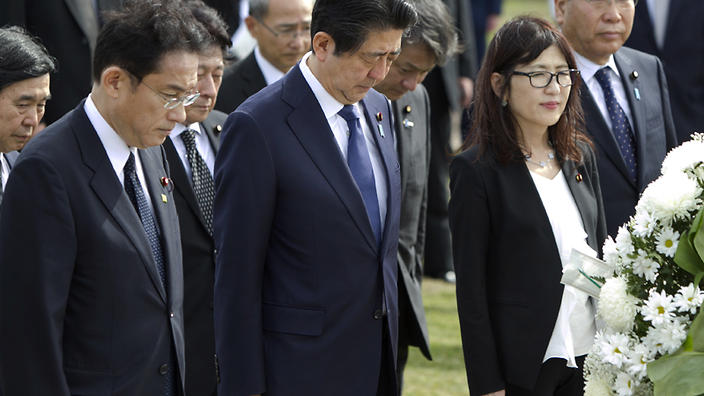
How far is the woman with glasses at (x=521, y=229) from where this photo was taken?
3.42 meters

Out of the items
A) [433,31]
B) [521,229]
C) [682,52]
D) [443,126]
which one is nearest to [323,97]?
[521,229]

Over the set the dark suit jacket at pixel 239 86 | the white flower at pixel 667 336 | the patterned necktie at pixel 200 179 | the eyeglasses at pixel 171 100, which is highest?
the eyeglasses at pixel 171 100

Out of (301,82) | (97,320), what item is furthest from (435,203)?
(97,320)

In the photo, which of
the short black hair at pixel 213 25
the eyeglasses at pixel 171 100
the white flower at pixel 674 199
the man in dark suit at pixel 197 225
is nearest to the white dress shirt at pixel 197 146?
the man in dark suit at pixel 197 225

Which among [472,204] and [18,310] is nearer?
[18,310]

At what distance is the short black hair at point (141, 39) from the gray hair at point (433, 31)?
1382 mm

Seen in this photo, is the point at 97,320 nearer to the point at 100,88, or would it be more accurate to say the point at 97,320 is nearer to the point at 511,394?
the point at 100,88

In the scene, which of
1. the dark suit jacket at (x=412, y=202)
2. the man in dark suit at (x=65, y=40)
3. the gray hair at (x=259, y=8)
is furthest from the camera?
the man in dark suit at (x=65, y=40)

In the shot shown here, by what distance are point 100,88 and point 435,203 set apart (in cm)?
493

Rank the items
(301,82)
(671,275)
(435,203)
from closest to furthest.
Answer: (671,275), (301,82), (435,203)

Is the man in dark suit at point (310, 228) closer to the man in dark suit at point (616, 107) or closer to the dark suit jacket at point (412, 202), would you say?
the dark suit jacket at point (412, 202)

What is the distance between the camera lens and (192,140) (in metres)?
4.07

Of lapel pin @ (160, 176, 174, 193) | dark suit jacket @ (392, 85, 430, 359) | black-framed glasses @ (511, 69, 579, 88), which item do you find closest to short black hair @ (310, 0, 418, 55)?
black-framed glasses @ (511, 69, 579, 88)

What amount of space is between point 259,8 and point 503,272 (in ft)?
6.68
